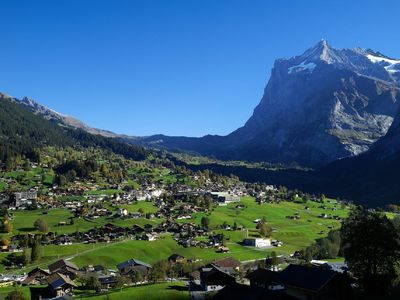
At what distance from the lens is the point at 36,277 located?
11850 cm

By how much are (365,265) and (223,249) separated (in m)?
95.2

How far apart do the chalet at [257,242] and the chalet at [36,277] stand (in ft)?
248

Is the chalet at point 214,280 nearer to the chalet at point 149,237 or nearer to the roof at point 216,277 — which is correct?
the roof at point 216,277

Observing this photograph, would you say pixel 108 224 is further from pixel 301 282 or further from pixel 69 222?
pixel 301 282

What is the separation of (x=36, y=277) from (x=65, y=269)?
22.7 feet

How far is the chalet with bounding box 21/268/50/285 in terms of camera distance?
11575 centimetres

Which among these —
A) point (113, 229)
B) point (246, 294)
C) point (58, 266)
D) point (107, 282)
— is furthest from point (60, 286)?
point (113, 229)

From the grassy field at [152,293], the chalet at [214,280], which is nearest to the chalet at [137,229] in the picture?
the grassy field at [152,293]

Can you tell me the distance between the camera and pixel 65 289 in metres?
104

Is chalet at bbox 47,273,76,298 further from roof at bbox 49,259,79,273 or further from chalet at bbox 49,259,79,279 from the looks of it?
roof at bbox 49,259,79,273

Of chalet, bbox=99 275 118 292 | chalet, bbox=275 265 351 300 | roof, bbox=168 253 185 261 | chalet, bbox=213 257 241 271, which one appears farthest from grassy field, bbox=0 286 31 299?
chalet, bbox=275 265 351 300

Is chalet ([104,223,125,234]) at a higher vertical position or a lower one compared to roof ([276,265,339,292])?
lower

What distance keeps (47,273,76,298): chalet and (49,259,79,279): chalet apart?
33.3 feet

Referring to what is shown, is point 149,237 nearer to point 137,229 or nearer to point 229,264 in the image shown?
point 137,229
